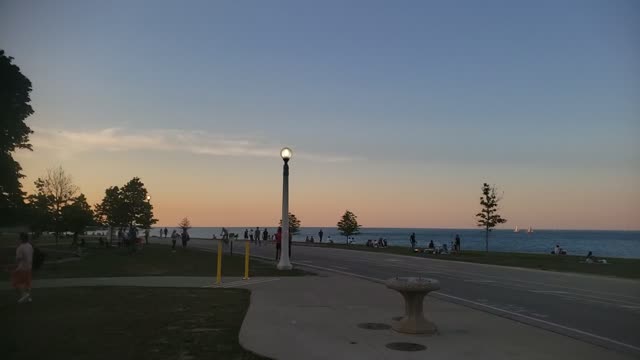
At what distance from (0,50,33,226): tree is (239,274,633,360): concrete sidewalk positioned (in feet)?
64.9

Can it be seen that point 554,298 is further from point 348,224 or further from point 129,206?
point 348,224

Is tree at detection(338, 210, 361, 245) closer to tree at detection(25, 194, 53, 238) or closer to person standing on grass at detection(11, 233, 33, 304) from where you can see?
tree at detection(25, 194, 53, 238)

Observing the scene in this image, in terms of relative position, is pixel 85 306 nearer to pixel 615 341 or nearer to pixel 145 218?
pixel 615 341

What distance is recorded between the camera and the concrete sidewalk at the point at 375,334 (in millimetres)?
7719

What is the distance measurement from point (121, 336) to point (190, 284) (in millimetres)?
7856

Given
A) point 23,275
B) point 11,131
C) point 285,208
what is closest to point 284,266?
point 285,208

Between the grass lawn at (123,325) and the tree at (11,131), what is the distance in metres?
15.2

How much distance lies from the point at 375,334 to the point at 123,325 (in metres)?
4.33

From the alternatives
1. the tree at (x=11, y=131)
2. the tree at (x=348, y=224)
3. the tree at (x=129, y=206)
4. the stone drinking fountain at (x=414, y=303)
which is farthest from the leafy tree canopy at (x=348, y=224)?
the stone drinking fountain at (x=414, y=303)

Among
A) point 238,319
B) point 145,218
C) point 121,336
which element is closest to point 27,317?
point 121,336

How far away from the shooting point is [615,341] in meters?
9.20

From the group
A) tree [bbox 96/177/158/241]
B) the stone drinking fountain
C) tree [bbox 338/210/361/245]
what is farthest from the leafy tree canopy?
→ the stone drinking fountain

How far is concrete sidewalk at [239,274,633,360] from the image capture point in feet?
25.3

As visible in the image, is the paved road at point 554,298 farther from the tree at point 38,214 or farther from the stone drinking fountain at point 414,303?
the tree at point 38,214
